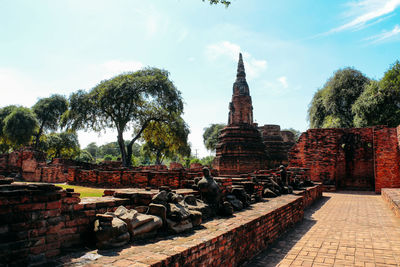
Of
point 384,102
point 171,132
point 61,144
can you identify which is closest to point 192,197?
point 171,132

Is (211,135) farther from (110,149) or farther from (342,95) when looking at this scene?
(110,149)

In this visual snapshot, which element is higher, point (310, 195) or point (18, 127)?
point (18, 127)

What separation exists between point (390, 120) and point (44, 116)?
108ft

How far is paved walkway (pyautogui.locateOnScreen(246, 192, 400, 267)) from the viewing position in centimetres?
366

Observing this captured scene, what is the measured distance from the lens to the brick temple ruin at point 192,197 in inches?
82.3

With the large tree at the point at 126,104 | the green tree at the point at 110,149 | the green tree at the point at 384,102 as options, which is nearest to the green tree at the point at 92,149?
the green tree at the point at 110,149

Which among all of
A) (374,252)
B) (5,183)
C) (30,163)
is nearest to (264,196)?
(374,252)

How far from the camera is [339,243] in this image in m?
4.46

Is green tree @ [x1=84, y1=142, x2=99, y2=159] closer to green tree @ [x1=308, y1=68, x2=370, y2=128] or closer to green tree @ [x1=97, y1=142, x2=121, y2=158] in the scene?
green tree @ [x1=97, y1=142, x2=121, y2=158]

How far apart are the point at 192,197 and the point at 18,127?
27.7 metres

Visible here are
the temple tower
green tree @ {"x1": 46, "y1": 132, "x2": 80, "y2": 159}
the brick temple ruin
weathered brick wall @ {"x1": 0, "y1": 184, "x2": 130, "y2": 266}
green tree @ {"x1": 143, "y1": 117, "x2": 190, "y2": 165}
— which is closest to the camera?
weathered brick wall @ {"x1": 0, "y1": 184, "x2": 130, "y2": 266}

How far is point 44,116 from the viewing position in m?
30.6

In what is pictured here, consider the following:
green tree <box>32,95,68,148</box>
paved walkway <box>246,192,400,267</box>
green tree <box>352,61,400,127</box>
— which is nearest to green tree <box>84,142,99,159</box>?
green tree <box>32,95,68,148</box>

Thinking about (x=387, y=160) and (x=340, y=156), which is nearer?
(x=387, y=160)
